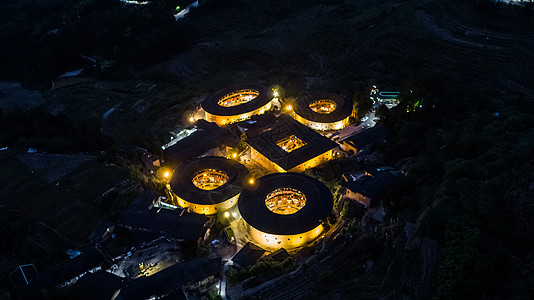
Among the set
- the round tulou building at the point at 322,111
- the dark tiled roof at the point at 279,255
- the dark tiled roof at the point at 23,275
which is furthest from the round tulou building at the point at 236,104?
the dark tiled roof at the point at 23,275

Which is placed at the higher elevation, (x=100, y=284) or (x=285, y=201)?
(x=285, y=201)

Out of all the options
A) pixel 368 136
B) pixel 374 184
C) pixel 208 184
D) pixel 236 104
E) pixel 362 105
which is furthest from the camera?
pixel 236 104

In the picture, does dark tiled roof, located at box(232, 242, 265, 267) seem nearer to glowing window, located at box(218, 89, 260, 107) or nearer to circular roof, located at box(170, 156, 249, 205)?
circular roof, located at box(170, 156, 249, 205)

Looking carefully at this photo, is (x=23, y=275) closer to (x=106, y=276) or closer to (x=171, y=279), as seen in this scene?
(x=106, y=276)

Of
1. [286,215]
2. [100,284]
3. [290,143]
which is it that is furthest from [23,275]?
[290,143]

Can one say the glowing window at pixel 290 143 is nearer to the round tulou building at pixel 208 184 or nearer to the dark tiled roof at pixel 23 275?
the round tulou building at pixel 208 184

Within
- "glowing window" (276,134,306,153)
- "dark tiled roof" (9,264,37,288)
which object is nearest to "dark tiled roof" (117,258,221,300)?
"dark tiled roof" (9,264,37,288)
